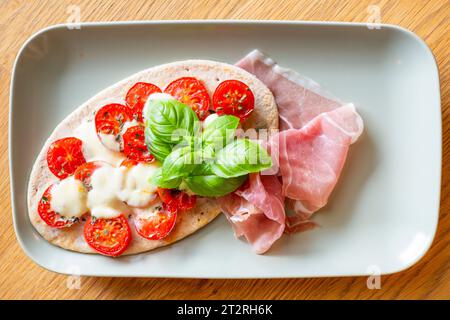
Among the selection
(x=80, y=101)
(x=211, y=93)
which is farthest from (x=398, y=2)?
(x=80, y=101)

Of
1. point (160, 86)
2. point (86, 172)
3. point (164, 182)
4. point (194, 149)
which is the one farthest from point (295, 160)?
point (86, 172)

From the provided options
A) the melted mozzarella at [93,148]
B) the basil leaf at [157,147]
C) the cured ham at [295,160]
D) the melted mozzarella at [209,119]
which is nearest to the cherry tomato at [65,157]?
the melted mozzarella at [93,148]

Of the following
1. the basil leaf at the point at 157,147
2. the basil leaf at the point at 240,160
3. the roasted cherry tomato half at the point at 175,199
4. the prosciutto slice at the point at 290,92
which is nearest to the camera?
the basil leaf at the point at 240,160

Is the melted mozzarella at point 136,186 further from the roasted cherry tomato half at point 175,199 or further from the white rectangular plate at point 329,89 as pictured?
the white rectangular plate at point 329,89

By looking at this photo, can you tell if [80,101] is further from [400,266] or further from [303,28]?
[400,266]

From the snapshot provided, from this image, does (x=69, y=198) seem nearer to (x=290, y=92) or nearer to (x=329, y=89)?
(x=290, y=92)

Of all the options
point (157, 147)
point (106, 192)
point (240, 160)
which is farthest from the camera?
point (106, 192)

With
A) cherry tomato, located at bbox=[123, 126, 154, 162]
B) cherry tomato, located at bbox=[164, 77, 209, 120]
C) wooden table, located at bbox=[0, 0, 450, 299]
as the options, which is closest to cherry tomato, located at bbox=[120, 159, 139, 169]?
cherry tomato, located at bbox=[123, 126, 154, 162]
